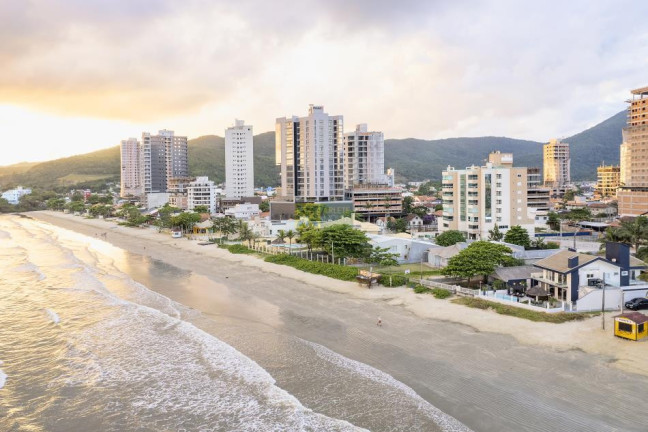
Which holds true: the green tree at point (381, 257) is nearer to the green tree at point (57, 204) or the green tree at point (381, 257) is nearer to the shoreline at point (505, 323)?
the shoreline at point (505, 323)

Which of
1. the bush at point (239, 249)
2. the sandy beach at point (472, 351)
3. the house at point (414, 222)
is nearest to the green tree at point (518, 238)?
the sandy beach at point (472, 351)

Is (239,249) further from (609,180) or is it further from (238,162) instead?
(609,180)

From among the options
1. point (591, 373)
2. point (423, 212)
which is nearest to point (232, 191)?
point (423, 212)

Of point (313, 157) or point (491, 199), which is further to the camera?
point (313, 157)

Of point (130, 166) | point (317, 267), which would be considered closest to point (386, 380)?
point (317, 267)

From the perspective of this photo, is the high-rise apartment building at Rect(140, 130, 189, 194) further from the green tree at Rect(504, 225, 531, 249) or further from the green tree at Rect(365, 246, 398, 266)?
the green tree at Rect(504, 225, 531, 249)

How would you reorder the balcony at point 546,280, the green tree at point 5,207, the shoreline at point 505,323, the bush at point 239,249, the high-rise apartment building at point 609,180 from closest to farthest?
1. the shoreline at point 505,323
2. the balcony at point 546,280
3. the bush at point 239,249
4. the high-rise apartment building at point 609,180
5. the green tree at point 5,207
